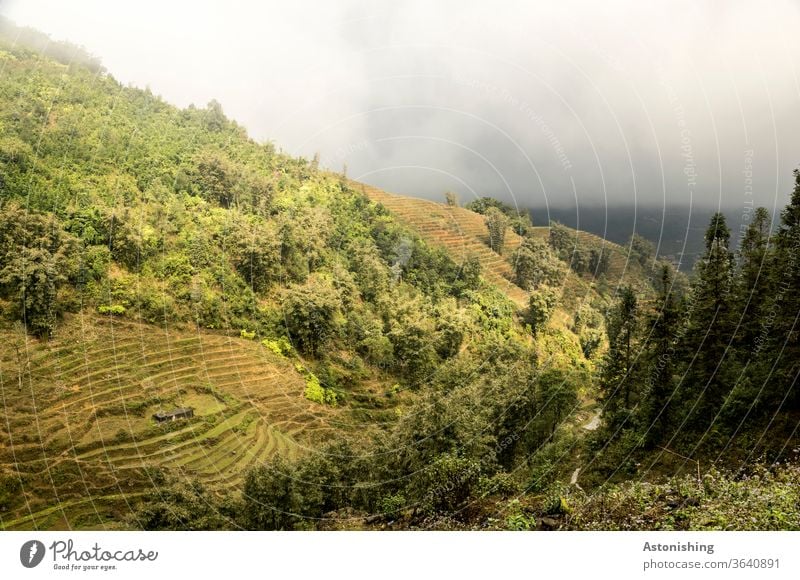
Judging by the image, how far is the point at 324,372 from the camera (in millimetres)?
14180

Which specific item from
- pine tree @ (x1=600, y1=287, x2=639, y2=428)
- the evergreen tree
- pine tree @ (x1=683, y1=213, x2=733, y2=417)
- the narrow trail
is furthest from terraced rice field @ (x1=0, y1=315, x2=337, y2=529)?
the evergreen tree

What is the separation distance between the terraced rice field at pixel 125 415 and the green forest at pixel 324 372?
0.05m

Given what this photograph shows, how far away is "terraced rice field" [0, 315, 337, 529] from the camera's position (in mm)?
10336

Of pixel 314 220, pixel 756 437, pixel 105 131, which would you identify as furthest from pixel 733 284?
pixel 105 131

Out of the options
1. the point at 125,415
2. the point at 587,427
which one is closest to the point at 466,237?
the point at 587,427

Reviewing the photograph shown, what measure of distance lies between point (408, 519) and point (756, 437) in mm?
6670

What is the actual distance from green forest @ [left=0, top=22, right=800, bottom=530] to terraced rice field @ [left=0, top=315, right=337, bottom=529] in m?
0.05

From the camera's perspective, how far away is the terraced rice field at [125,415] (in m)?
10.3

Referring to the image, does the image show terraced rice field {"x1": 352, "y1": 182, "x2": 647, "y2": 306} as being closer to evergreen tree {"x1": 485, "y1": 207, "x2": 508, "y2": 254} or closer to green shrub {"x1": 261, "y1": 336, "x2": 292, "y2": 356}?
evergreen tree {"x1": 485, "y1": 207, "x2": 508, "y2": 254}

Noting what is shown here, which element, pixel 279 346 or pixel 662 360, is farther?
pixel 279 346

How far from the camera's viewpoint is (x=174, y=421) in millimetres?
11969

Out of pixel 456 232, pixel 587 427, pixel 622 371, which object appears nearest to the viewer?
pixel 622 371

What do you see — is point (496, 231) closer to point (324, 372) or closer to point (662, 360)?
point (324, 372)

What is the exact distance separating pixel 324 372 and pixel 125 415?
481 cm
